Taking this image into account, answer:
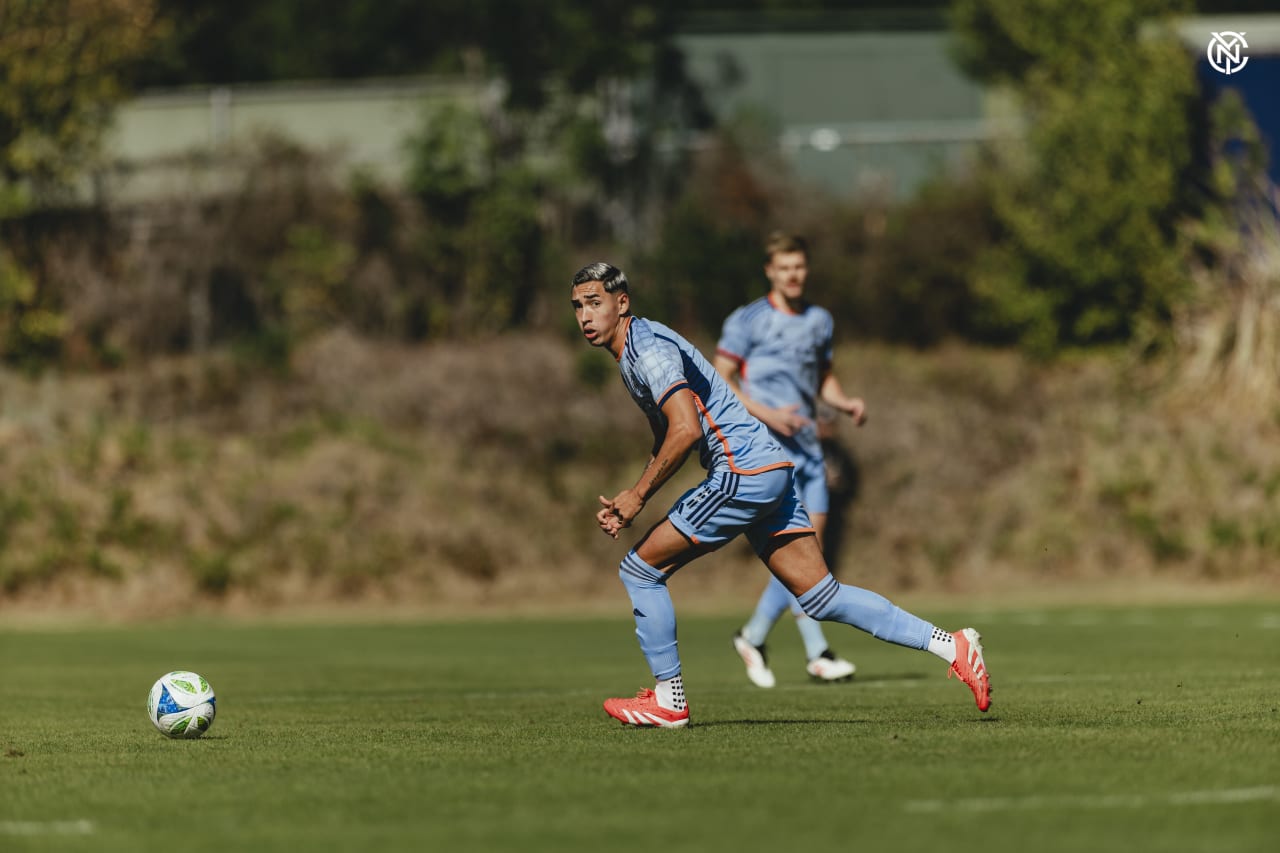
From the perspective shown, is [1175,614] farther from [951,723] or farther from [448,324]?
[448,324]

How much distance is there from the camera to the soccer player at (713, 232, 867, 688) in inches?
479

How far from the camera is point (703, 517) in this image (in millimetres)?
8781

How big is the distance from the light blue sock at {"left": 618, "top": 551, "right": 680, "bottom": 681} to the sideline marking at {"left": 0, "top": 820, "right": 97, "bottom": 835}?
318 centimetres

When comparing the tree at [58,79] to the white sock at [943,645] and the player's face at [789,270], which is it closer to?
the player's face at [789,270]

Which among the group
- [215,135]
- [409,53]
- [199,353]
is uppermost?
[409,53]

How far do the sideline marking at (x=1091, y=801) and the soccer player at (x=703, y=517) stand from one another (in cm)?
230

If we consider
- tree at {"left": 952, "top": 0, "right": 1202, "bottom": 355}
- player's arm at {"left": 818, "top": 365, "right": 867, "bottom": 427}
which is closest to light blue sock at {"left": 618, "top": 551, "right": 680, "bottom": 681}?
player's arm at {"left": 818, "top": 365, "right": 867, "bottom": 427}

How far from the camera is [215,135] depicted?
3175 cm

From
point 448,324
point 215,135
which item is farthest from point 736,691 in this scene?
point 215,135

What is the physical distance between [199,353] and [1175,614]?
1671 centimetres

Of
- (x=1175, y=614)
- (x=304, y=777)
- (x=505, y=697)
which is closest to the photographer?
(x=304, y=777)

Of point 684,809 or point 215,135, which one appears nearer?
point 684,809

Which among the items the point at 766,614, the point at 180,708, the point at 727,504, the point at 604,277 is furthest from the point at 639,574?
the point at 766,614

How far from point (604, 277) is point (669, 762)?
234 centimetres
